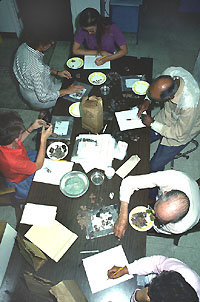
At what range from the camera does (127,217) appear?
226 centimetres

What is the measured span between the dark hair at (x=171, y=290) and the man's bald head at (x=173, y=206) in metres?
0.48

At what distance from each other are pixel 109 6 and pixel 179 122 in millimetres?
3423

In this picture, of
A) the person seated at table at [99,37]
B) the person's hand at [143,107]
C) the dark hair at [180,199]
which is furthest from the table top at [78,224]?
the person seated at table at [99,37]

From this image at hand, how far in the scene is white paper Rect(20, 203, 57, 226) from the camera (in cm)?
229

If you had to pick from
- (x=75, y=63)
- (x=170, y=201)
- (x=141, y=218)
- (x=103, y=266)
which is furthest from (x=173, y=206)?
(x=75, y=63)

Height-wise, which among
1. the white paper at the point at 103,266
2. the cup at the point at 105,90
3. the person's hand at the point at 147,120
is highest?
the cup at the point at 105,90

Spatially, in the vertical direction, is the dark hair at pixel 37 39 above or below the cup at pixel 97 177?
above

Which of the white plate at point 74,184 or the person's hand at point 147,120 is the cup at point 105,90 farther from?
the white plate at point 74,184

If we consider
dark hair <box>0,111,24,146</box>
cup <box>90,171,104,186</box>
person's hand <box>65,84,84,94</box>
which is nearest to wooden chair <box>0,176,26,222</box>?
dark hair <box>0,111,24,146</box>

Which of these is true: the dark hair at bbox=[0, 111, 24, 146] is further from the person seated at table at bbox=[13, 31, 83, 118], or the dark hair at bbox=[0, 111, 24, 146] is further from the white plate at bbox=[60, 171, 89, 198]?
the person seated at table at bbox=[13, 31, 83, 118]

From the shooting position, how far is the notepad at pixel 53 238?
216cm

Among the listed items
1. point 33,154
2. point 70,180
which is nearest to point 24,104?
point 33,154

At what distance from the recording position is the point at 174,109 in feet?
9.44

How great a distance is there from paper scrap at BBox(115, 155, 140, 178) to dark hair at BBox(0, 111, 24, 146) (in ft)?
3.41
